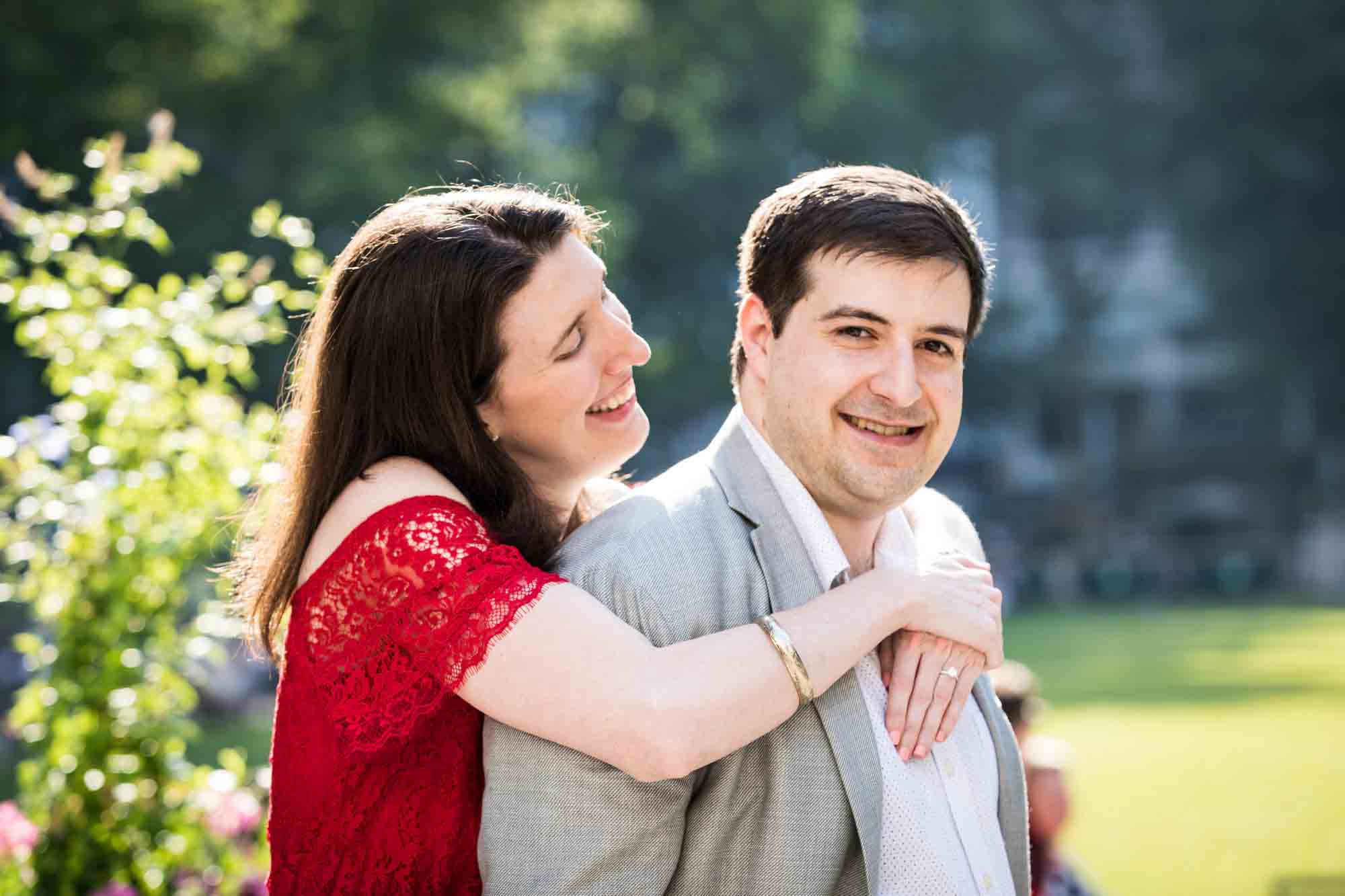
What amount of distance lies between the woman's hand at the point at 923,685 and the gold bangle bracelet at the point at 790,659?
211 millimetres

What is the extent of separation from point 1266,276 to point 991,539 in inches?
400

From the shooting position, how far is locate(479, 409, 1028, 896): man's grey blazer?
2.63 meters

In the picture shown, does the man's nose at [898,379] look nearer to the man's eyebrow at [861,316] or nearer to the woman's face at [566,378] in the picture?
the man's eyebrow at [861,316]

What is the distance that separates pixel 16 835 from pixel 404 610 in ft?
8.02

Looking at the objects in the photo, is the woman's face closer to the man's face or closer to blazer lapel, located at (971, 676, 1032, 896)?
the man's face

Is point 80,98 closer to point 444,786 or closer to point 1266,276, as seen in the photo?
point 444,786

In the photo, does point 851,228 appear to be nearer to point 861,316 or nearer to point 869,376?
point 861,316

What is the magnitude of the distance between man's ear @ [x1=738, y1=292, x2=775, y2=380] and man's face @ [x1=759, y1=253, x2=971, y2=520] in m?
0.06

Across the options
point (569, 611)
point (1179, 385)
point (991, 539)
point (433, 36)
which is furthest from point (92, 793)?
point (1179, 385)

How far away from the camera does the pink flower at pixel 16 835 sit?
4.66 meters

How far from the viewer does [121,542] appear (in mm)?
4727

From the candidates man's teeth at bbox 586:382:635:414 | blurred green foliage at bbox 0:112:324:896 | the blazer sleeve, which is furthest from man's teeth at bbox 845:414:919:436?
blurred green foliage at bbox 0:112:324:896

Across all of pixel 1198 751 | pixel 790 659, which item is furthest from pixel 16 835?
pixel 1198 751

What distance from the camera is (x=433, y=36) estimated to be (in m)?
25.5
